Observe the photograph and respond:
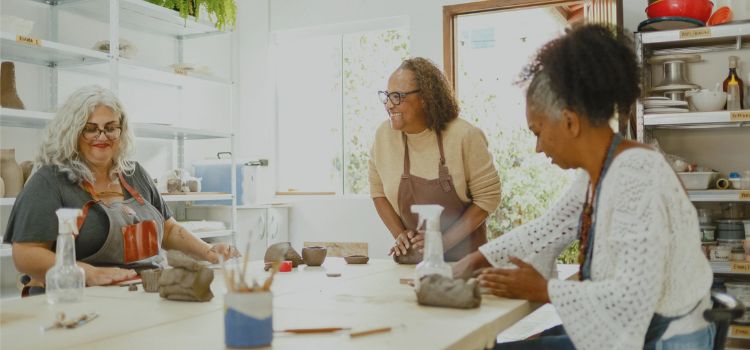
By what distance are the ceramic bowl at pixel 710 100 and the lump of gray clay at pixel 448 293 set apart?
2.89 metres

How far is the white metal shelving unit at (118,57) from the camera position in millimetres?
3459

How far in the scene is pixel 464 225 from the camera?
2.54m

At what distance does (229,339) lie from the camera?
1.09 metres

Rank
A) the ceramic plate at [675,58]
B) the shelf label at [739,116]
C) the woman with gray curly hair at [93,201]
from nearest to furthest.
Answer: the woman with gray curly hair at [93,201] → the shelf label at [739,116] → the ceramic plate at [675,58]

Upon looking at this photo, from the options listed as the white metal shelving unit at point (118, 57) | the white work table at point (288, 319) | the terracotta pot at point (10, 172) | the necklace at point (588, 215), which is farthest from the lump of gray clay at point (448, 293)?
the terracotta pot at point (10, 172)

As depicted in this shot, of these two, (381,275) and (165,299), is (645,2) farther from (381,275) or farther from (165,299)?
(165,299)

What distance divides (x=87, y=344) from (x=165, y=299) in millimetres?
457

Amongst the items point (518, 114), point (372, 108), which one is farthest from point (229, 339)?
point (518, 114)

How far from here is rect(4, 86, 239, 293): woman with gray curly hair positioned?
203cm

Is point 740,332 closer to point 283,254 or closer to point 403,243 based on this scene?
point 403,243

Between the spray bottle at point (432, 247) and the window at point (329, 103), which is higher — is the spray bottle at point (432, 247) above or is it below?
below

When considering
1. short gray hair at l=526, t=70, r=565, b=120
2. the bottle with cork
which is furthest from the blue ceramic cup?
the bottle with cork

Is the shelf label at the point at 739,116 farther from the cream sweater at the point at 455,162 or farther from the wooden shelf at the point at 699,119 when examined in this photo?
the cream sweater at the point at 455,162

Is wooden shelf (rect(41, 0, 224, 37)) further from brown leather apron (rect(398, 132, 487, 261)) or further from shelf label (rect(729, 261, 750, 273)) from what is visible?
shelf label (rect(729, 261, 750, 273))
